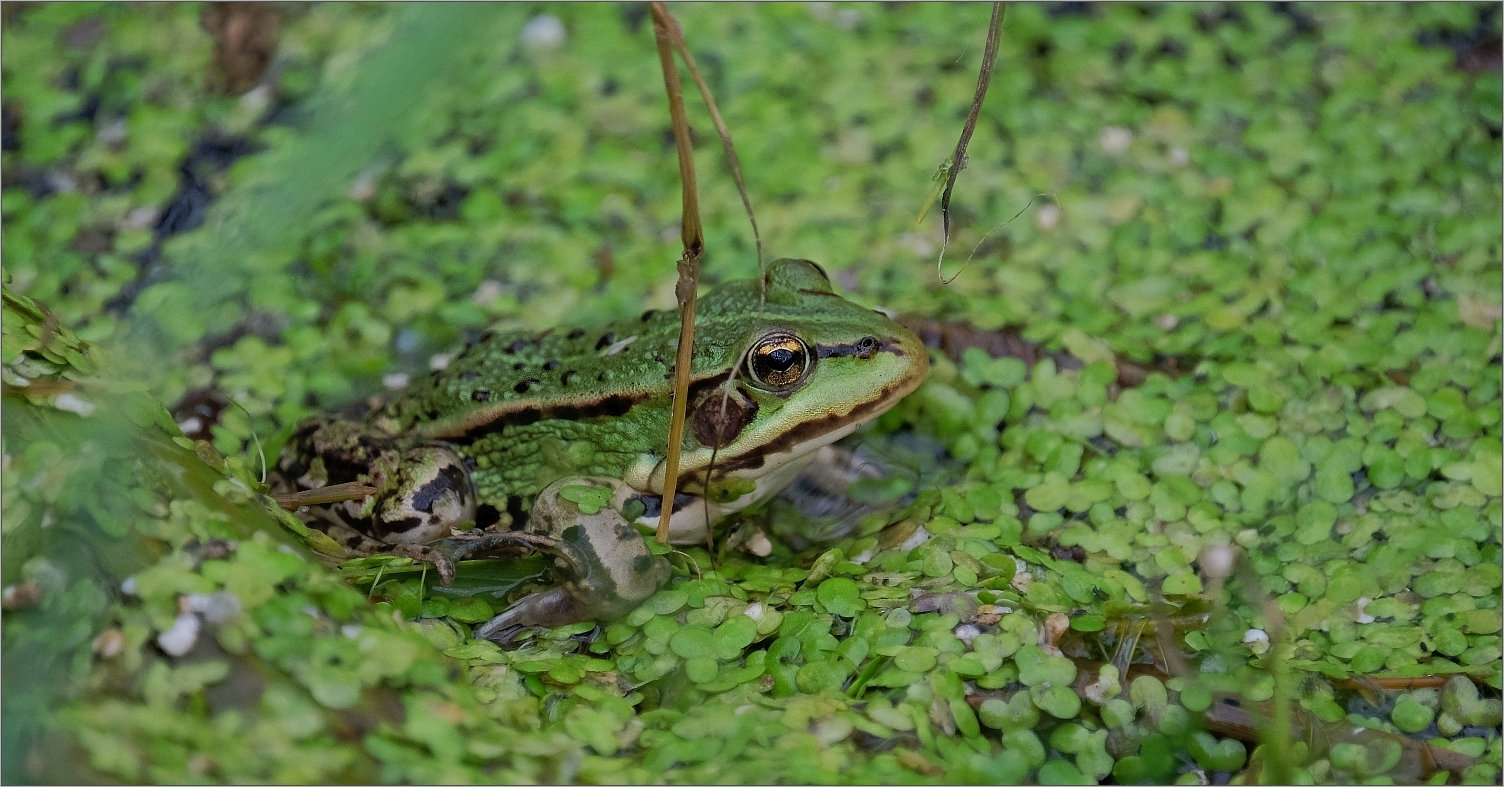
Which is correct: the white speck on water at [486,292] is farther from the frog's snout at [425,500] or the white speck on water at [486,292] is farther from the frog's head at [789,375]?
the frog's head at [789,375]

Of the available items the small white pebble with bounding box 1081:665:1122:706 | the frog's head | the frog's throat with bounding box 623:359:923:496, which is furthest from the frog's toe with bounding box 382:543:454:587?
the small white pebble with bounding box 1081:665:1122:706

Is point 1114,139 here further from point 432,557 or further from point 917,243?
point 432,557

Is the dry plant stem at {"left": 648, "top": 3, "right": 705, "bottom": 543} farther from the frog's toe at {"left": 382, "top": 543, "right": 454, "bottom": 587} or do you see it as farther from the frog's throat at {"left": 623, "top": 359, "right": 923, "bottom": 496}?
the frog's toe at {"left": 382, "top": 543, "right": 454, "bottom": 587}

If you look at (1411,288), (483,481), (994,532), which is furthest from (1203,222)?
(483,481)

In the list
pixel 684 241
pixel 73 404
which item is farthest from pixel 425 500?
pixel 684 241

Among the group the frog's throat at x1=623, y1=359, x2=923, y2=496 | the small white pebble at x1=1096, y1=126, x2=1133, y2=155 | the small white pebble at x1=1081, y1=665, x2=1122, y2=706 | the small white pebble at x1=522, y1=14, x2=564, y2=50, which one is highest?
the small white pebble at x1=522, y1=14, x2=564, y2=50

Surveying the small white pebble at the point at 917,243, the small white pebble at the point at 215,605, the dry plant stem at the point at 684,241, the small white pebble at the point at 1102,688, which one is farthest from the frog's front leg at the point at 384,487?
the small white pebble at the point at 917,243
